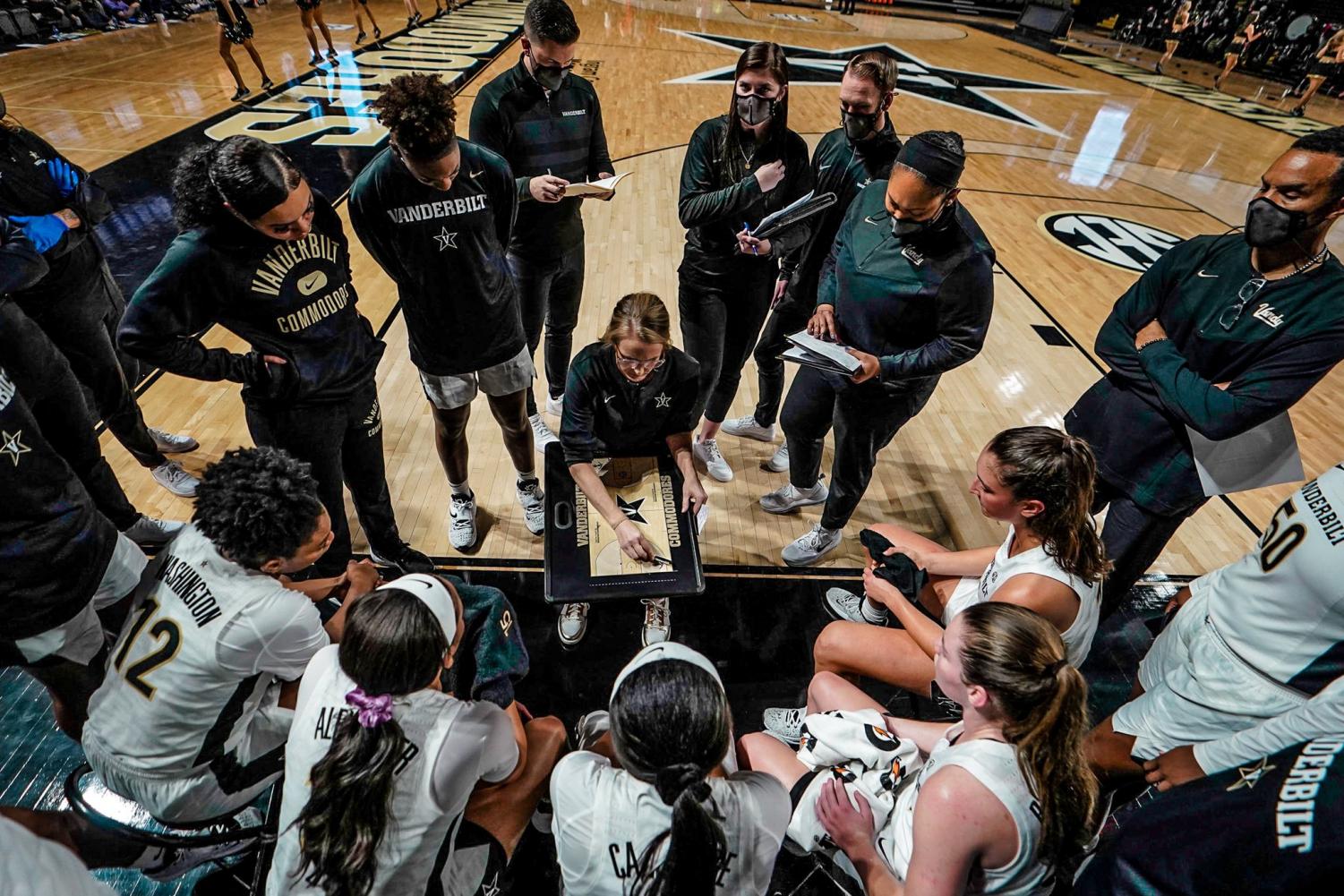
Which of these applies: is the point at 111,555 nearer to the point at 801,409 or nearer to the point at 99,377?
the point at 99,377

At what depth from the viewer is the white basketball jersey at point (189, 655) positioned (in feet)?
4.76

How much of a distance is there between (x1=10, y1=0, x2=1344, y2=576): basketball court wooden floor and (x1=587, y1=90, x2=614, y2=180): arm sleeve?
1247 millimetres

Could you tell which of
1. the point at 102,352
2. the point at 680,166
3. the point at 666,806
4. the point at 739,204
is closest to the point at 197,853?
the point at 666,806

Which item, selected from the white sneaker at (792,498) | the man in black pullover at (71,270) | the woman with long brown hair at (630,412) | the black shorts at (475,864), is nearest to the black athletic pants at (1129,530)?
the white sneaker at (792,498)

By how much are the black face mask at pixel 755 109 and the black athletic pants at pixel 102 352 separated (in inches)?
97.9

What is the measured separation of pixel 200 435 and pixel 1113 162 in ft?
33.3

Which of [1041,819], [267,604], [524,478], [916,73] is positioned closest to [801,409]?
[524,478]

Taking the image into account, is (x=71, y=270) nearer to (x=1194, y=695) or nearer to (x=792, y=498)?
(x=792, y=498)

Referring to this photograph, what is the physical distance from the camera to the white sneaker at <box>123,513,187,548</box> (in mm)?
2670

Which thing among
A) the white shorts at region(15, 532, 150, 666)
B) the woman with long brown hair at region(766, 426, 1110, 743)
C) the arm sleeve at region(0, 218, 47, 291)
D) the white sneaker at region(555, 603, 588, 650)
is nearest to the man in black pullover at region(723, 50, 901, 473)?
the woman with long brown hair at region(766, 426, 1110, 743)

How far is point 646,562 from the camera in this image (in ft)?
6.89

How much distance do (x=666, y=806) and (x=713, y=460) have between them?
2260 mm

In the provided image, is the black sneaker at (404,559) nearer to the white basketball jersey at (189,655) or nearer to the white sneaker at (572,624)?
the white sneaker at (572,624)

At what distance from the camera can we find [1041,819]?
122 centimetres
